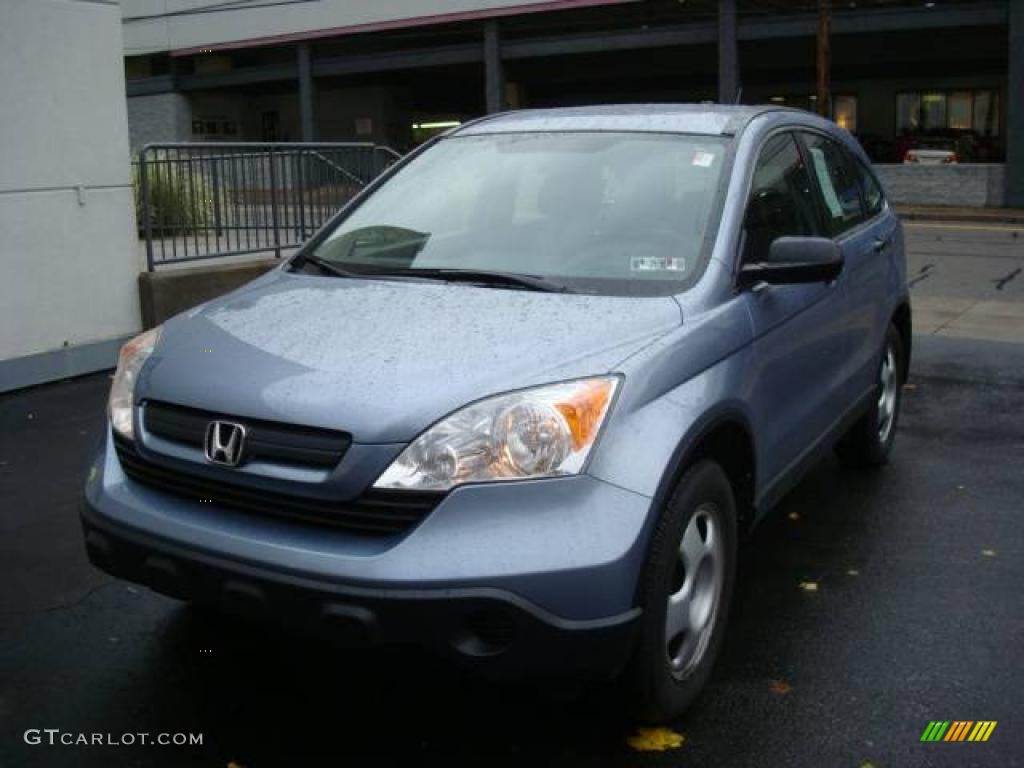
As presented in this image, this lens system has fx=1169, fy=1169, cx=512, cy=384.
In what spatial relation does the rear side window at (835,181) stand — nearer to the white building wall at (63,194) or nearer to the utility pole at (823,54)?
the white building wall at (63,194)

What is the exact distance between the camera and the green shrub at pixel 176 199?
30.7 ft

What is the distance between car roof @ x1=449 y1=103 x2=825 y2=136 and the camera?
177 inches

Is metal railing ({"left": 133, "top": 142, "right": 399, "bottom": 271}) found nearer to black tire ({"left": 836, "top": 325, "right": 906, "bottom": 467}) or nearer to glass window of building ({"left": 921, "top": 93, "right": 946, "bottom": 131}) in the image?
A: black tire ({"left": 836, "top": 325, "right": 906, "bottom": 467})

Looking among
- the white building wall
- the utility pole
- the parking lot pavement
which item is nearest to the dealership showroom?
the white building wall

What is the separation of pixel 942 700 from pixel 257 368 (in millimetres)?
2316

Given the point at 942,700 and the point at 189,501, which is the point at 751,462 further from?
the point at 189,501

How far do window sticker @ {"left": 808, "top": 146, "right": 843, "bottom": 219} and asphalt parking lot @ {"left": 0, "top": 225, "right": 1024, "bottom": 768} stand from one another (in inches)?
55.7

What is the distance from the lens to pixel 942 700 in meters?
3.62

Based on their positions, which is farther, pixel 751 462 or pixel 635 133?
pixel 635 133

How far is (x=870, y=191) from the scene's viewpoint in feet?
19.7

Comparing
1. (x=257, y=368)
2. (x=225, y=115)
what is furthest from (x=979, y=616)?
(x=225, y=115)

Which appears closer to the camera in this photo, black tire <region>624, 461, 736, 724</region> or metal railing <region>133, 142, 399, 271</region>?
black tire <region>624, 461, 736, 724</region>

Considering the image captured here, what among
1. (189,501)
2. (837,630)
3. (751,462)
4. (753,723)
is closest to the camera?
(189,501)

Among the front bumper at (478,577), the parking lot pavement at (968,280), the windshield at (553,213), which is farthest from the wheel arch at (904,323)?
the parking lot pavement at (968,280)
